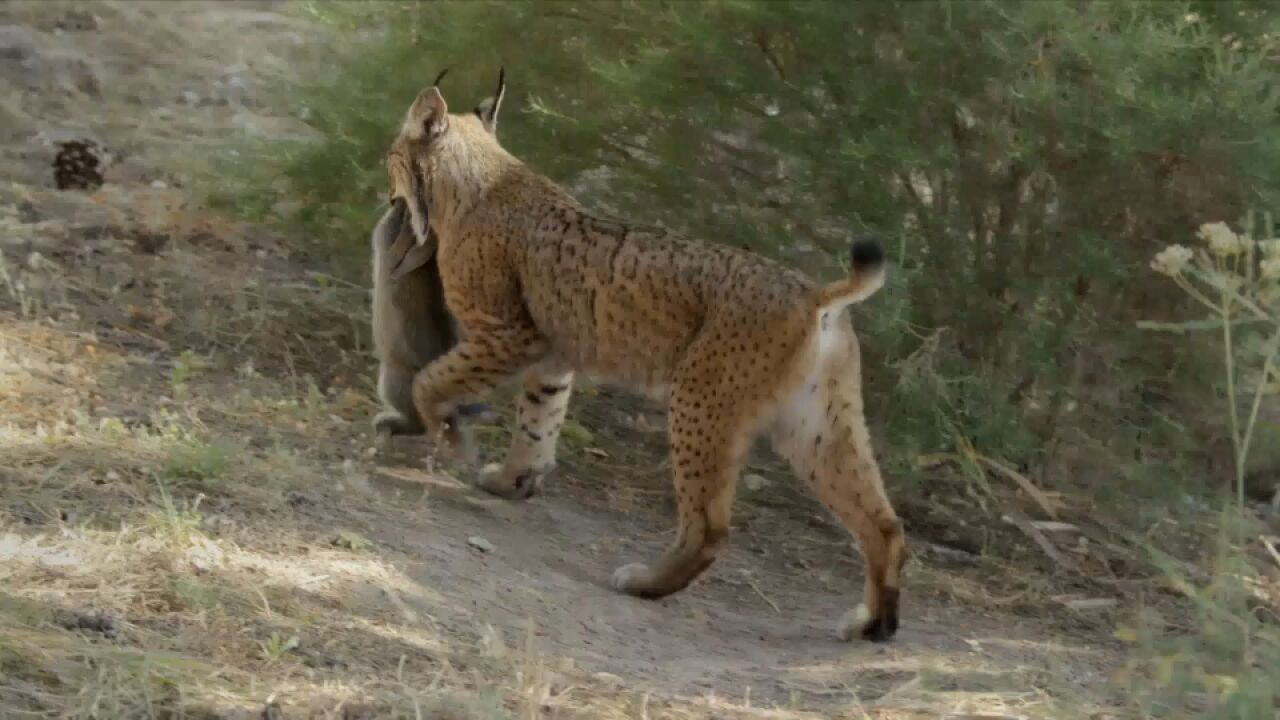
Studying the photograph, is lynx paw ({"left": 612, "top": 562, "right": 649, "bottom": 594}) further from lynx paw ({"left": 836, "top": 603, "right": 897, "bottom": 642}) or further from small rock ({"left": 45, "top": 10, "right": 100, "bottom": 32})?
small rock ({"left": 45, "top": 10, "right": 100, "bottom": 32})

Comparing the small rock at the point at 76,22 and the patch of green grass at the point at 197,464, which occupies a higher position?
the small rock at the point at 76,22

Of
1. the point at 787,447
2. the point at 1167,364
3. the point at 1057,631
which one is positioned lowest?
the point at 1057,631

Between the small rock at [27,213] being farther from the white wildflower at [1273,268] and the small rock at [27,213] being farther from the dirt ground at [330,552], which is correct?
the white wildflower at [1273,268]

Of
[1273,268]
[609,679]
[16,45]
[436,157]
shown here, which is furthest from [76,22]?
[1273,268]

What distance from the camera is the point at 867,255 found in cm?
434

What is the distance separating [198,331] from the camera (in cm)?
651

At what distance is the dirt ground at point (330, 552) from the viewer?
3570 millimetres

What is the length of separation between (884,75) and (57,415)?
3027 mm

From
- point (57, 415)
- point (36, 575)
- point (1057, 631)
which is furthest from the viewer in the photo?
point (1057, 631)

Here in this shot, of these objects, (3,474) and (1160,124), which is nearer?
(3,474)

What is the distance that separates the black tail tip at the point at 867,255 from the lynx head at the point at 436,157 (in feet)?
5.72

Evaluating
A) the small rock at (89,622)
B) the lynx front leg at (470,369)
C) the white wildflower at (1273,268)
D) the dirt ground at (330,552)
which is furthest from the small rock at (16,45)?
the white wildflower at (1273,268)

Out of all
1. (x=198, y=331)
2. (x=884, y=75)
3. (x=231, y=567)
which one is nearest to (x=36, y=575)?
(x=231, y=567)

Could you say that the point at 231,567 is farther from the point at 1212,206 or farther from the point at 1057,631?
the point at 1212,206
